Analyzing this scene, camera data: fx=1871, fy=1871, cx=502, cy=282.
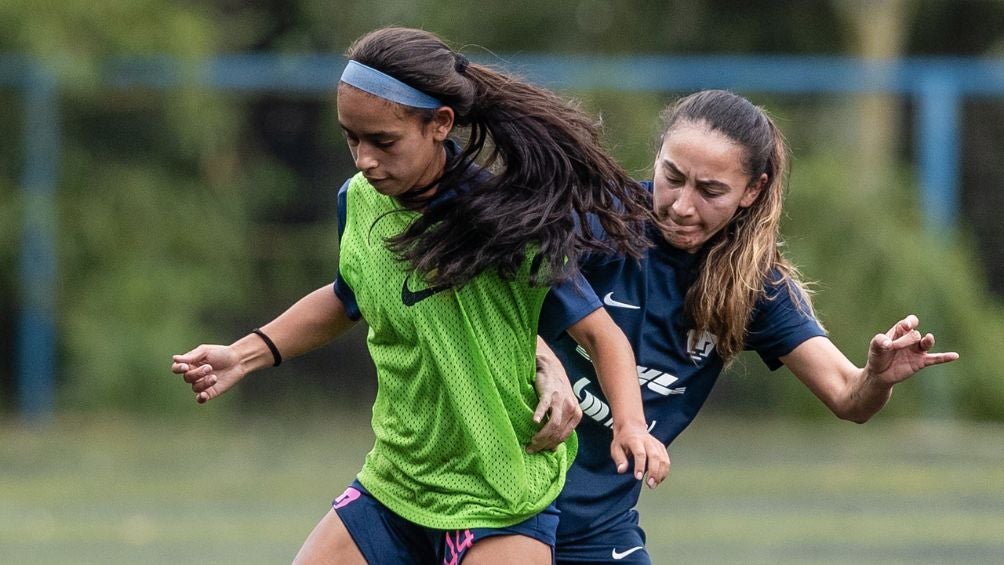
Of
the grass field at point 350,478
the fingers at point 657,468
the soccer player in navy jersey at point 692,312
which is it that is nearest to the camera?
the fingers at point 657,468

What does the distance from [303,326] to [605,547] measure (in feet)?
2.85

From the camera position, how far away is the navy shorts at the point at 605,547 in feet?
14.2

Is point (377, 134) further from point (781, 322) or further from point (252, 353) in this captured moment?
point (781, 322)

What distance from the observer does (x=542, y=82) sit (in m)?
11.8

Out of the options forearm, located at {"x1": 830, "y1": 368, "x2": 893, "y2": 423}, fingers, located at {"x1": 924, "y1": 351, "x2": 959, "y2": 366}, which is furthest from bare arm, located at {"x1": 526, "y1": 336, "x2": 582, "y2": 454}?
fingers, located at {"x1": 924, "y1": 351, "x2": 959, "y2": 366}

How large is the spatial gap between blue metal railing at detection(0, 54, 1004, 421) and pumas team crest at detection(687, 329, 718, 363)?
7.67 m

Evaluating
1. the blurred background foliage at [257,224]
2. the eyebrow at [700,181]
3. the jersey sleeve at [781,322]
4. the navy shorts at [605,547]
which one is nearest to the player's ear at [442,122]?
the eyebrow at [700,181]

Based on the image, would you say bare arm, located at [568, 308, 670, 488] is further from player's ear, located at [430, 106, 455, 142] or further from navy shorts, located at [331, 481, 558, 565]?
player's ear, located at [430, 106, 455, 142]

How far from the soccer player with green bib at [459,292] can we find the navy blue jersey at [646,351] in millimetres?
202

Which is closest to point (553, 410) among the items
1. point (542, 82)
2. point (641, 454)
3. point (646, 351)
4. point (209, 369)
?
point (641, 454)

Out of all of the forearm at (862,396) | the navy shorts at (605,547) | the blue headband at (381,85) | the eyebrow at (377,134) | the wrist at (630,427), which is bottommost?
the navy shorts at (605,547)

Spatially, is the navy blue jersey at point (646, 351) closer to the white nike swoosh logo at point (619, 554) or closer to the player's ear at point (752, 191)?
the white nike swoosh logo at point (619, 554)

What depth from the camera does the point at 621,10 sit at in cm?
1452

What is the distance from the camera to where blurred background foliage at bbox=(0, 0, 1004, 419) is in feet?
40.0
